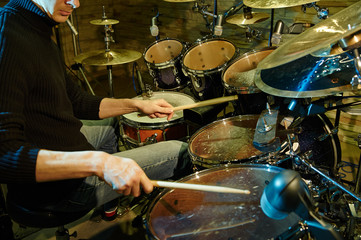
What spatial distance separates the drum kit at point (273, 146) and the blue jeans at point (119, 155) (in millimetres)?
101

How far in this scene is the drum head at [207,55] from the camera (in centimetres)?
257

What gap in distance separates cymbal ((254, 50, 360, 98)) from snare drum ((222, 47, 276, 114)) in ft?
0.45

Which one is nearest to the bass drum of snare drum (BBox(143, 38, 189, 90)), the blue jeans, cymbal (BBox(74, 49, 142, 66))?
the blue jeans

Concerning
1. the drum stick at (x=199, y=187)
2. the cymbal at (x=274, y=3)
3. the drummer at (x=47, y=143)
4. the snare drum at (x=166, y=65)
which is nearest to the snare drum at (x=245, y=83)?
the cymbal at (x=274, y=3)

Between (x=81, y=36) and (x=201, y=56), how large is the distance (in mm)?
3544

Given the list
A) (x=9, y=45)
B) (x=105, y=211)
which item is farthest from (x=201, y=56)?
(x=9, y=45)

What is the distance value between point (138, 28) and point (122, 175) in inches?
187

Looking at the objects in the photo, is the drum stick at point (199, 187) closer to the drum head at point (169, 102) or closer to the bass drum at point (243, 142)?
the bass drum at point (243, 142)

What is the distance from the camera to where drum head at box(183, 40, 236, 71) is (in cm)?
257

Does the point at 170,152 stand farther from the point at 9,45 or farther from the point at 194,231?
the point at 9,45

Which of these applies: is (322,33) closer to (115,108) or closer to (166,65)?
(115,108)

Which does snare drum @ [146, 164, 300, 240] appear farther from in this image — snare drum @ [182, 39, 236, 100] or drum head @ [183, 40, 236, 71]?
drum head @ [183, 40, 236, 71]

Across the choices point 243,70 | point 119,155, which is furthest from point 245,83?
point 119,155

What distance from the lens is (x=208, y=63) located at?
2.69 m
